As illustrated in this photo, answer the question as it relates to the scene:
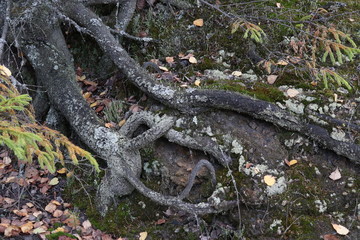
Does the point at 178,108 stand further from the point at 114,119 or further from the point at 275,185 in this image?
the point at 275,185

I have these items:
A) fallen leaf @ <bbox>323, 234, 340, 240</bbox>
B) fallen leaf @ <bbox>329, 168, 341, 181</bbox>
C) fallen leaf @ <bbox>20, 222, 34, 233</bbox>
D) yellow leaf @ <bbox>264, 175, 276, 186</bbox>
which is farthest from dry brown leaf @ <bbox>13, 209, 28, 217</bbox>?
fallen leaf @ <bbox>329, 168, 341, 181</bbox>

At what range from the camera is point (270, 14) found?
5594 millimetres

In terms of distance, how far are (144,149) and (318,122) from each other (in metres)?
2.04

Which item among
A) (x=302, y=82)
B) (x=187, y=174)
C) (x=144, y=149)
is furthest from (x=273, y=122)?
(x=144, y=149)

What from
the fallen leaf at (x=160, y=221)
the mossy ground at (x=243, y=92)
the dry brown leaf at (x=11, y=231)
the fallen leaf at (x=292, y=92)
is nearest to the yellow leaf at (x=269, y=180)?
the mossy ground at (x=243, y=92)

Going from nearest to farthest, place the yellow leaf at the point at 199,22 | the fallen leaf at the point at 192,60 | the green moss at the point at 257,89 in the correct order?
the green moss at the point at 257,89
the fallen leaf at the point at 192,60
the yellow leaf at the point at 199,22

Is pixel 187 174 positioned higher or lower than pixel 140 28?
lower

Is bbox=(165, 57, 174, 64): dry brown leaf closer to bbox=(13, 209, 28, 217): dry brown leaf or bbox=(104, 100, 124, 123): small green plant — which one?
bbox=(104, 100, 124, 123): small green plant

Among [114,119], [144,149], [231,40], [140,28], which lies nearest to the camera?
[144,149]

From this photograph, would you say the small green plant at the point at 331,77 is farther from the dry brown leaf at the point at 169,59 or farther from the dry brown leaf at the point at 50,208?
the dry brown leaf at the point at 50,208

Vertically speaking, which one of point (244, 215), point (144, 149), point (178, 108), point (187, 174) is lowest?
point (244, 215)

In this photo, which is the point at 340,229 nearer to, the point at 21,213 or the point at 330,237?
the point at 330,237

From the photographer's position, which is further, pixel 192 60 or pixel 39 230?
pixel 192 60

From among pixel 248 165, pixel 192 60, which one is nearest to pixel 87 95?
pixel 192 60
